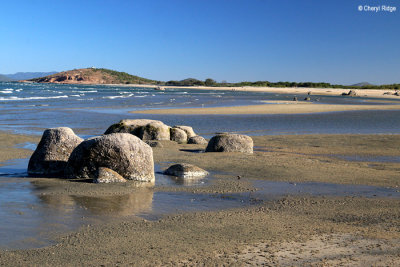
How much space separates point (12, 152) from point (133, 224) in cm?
871

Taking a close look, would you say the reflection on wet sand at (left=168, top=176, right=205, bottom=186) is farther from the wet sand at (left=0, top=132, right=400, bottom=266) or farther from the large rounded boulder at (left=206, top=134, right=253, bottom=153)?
the large rounded boulder at (left=206, top=134, right=253, bottom=153)

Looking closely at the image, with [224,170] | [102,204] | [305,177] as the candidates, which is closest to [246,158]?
[224,170]

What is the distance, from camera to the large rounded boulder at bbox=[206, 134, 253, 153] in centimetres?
1441

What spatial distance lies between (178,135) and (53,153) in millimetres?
7266

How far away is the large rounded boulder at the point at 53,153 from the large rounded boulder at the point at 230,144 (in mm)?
4692

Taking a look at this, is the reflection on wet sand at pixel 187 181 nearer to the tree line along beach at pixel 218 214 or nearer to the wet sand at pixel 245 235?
the tree line along beach at pixel 218 214

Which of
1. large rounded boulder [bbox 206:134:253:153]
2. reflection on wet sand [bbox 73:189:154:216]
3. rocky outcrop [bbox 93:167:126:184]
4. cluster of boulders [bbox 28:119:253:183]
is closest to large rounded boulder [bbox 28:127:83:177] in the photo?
cluster of boulders [bbox 28:119:253:183]

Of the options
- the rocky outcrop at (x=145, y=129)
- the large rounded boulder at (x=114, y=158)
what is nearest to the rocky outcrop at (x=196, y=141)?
the rocky outcrop at (x=145, y=129)

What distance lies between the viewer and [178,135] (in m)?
17.8

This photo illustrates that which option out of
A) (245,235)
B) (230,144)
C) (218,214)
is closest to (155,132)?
(230,144)

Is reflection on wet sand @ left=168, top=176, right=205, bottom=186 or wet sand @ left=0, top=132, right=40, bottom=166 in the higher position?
wet sand @ left=0, top=132, right=40, bottom=166

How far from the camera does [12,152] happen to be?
551 inches

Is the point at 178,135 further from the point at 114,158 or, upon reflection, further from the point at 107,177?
the point at 107,177

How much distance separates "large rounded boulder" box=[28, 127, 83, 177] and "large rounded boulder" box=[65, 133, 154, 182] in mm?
775
